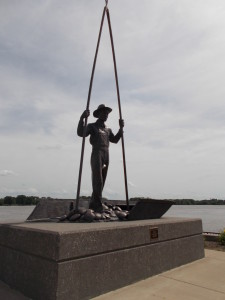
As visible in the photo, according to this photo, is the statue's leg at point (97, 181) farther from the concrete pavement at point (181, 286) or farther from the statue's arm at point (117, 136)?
the concrete pavement at point (181, 286)

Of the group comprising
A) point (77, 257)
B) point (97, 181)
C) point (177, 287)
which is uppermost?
point (97, 181)

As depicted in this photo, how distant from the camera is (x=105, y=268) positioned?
3904mm

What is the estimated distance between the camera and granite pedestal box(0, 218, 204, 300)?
3.42 meters

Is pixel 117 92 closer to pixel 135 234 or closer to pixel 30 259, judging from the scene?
→ pixel 135 234

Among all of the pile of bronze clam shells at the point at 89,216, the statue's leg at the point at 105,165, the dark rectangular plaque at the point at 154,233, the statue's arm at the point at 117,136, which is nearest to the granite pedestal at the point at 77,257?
the dark rectangular plaque at the point at 154,233

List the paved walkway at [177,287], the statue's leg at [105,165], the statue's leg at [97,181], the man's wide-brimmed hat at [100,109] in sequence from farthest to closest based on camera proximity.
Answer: the man's wide-brimmed hat at [100,109]
the statue's leg at [105,165]
the statue's leg at [97,181]
the paved walkway at [177,287]

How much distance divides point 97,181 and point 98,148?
689 millimetres

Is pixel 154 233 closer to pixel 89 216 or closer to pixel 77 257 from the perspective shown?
pixel 89 216

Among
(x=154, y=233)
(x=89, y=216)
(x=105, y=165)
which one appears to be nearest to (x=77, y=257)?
(x=89, y=216)

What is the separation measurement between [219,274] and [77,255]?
2.71 metres

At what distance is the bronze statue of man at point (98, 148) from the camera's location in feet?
20.0

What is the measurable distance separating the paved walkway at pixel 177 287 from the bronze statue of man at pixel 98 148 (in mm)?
2004

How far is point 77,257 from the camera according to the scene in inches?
141

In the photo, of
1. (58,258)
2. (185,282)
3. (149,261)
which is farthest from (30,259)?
(185,282)
